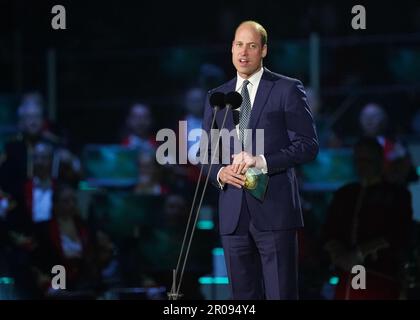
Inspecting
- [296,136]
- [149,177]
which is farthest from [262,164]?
[149,177]

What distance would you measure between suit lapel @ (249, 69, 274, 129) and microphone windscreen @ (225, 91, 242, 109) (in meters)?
0.07

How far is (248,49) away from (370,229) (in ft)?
8.19

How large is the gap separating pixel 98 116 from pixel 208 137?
14.1 ft

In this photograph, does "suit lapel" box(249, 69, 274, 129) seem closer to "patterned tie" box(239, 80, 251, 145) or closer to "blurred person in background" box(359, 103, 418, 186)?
"patterned tie" box(239, 80, 251, 145)

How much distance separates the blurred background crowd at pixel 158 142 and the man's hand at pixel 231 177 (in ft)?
7.87

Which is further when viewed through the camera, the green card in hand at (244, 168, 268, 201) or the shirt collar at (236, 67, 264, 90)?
the shirt collar at (236, 67, 264, 90)

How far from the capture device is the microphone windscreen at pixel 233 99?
393 cm

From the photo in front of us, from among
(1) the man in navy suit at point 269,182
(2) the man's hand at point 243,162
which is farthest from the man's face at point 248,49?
(2) the man's hand at point 243,162

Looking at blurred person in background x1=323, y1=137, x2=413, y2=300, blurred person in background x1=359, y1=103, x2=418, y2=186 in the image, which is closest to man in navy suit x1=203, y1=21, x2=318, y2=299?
blurred person in background x1=323, y1=137, x2=413, y2=300

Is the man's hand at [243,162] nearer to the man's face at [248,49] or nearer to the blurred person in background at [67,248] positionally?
the man's face at [248,49]

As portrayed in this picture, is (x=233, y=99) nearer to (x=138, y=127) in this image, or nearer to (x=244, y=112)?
(x=244, y=112)

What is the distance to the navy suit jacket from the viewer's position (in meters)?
3.89

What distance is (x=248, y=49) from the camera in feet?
12.9

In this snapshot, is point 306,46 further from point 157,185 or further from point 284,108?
point 284,108
